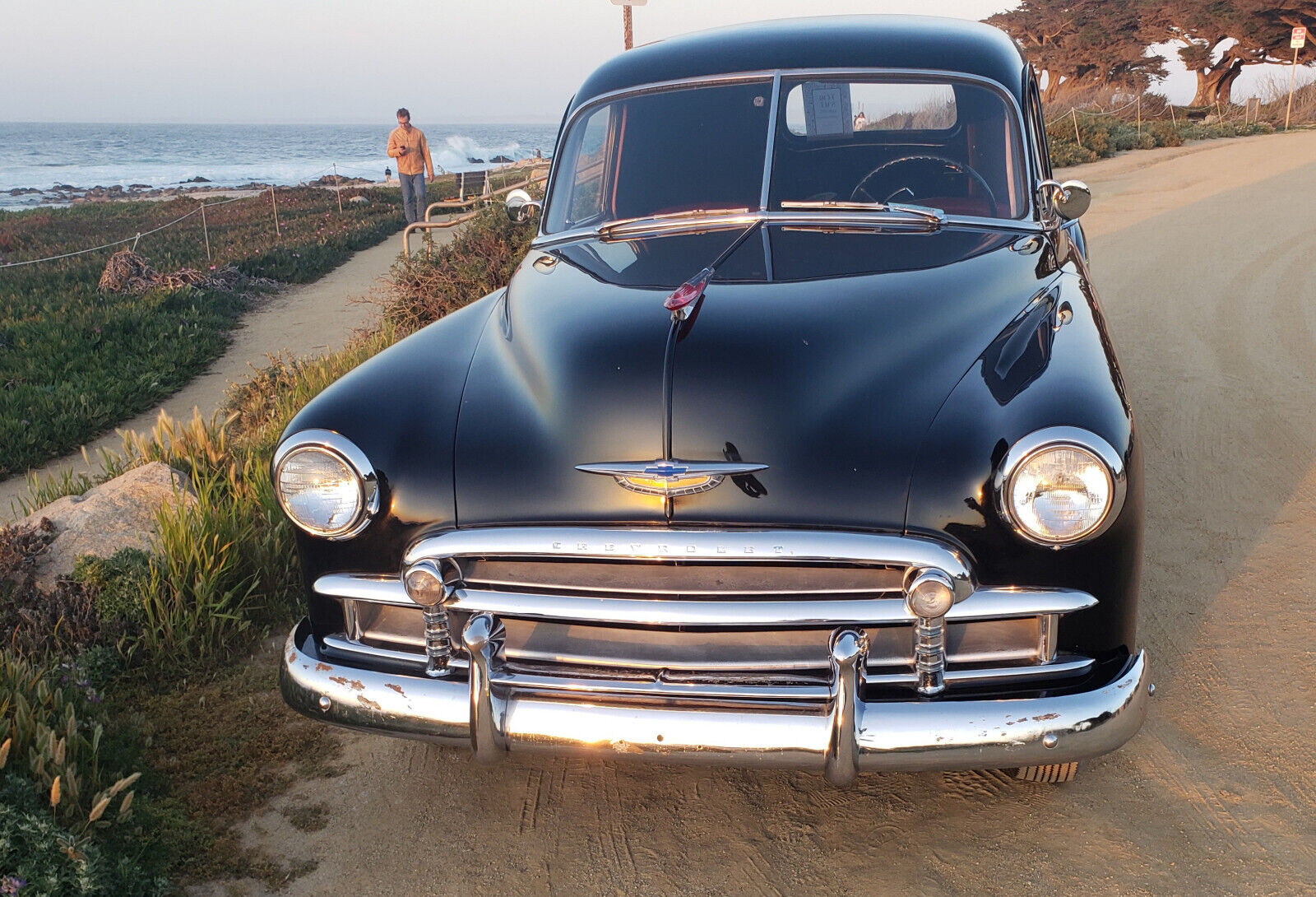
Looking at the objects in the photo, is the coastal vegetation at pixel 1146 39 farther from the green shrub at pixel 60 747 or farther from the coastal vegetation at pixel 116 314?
the green shrub at pixel 60 747

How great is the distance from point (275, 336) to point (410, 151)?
4.77 metres

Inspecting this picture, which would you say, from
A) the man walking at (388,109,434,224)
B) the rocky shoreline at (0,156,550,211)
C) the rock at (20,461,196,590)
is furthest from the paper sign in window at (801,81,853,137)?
the rocky shoreline at (0,156,550,211)

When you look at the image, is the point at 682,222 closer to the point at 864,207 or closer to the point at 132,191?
the point at 864,207

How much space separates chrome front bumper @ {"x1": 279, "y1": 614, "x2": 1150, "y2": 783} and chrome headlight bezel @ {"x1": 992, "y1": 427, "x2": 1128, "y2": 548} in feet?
1.09

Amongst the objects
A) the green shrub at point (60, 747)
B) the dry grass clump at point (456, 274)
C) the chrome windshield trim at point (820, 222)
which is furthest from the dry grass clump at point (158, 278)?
the chrome windshield trim at point (820, 222)

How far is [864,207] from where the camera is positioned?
10.7 feet

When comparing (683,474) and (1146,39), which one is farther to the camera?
(1146,39)

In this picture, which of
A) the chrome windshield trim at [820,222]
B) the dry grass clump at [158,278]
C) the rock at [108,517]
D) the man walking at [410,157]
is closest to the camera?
the chrome windshield trim at [820,222]

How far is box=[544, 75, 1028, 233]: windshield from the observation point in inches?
133

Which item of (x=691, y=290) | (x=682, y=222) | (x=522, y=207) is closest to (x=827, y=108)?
(x=682, y=222)

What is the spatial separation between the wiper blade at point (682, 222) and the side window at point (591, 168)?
1.09ft

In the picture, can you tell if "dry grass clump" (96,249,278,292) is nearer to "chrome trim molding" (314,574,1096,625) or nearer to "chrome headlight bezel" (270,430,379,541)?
"chrome headlight bezel" (270,430,379,541)

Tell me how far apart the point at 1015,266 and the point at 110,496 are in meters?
3.61

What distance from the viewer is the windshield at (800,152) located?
3.39m
